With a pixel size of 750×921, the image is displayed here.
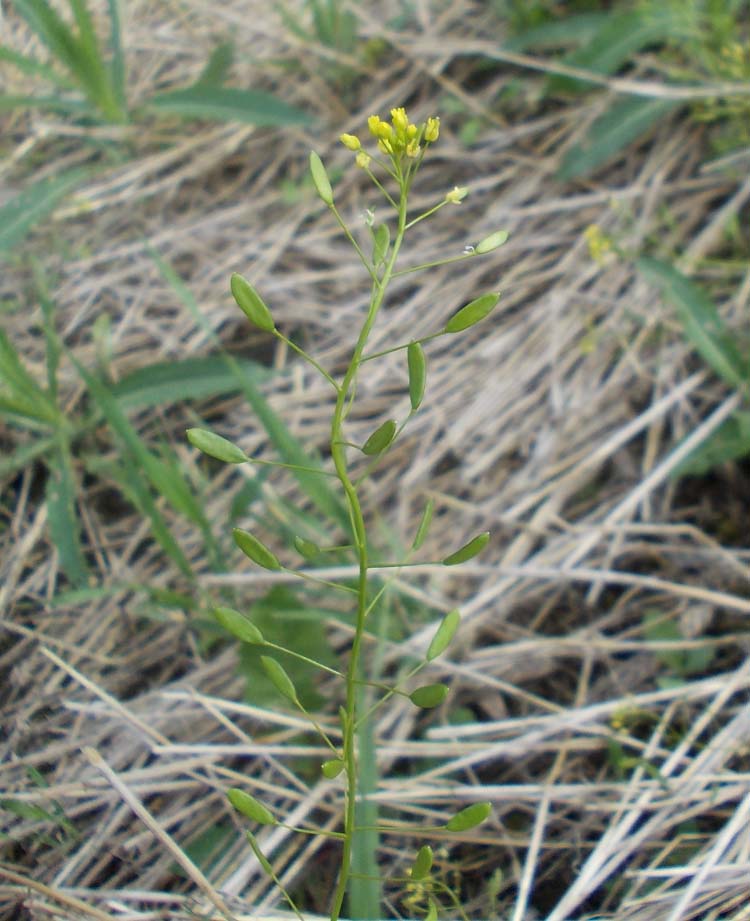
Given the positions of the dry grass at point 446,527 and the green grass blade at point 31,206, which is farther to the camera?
the green grass blade at point 31,206

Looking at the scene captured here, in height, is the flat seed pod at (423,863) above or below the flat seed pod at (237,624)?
below

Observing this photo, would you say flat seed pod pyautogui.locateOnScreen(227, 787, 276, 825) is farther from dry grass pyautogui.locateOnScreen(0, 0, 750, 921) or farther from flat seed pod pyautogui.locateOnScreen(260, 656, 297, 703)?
dry grass pyautogui.locateOnScreen(0, 0, 750, 921)

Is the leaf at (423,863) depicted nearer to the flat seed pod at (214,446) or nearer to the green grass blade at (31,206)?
the flat seed pod at (214,446)

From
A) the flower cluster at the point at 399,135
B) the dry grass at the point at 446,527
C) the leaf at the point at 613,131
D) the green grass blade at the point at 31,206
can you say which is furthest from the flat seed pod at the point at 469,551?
the leaf at the point at 613,131

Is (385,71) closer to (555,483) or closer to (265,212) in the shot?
(265,212)

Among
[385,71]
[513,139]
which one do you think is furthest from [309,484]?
[385,71]

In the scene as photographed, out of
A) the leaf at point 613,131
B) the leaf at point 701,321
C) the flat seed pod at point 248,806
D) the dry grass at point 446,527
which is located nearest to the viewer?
the flat seed pod at point 248,806

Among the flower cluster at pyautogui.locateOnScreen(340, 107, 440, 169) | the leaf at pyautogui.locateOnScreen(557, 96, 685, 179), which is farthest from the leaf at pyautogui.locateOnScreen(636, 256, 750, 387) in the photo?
the flower cluster at pyautogui.locateOnScreen(340, 107, 440, 169)
